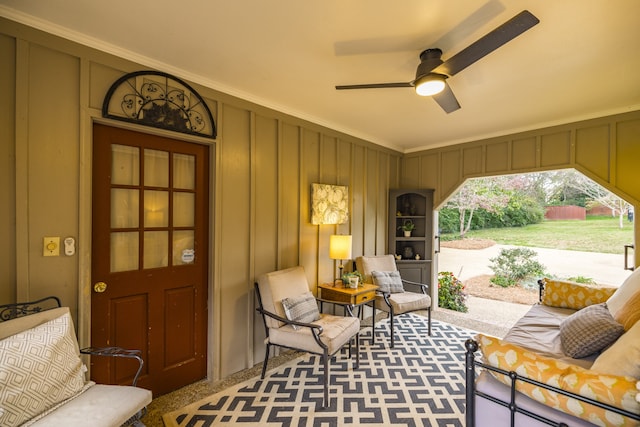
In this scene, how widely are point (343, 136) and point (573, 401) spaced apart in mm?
3268

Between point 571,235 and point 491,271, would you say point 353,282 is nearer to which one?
point 491,271

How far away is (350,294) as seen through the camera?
2939mm

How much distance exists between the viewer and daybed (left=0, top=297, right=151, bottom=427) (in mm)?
1249

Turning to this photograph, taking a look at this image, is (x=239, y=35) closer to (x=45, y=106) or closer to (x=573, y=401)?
(x=45, y=106)

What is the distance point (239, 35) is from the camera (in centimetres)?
182

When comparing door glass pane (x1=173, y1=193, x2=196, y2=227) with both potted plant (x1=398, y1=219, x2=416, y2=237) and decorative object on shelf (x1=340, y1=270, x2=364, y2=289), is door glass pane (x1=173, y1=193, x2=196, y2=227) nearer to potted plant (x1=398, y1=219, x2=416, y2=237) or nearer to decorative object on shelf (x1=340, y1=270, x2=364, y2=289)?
decorative object on shelf (x1=340, y1=270, x2=364, y2=289)

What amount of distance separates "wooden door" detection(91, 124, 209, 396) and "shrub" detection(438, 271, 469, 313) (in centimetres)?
390

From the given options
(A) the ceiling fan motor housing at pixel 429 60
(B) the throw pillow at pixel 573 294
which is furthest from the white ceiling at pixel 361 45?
(B) the throw pillow at pixel 573 294

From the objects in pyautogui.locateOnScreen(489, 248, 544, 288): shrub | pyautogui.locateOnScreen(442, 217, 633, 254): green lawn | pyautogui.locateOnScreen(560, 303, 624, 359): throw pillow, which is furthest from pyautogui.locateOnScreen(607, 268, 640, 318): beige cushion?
pyautogui.locateOnScreen(442, 217, 633, 254): green lawn

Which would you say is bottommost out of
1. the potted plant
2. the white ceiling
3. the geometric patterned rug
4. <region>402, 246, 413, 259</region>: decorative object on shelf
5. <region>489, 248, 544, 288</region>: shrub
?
the geometric patterned rug

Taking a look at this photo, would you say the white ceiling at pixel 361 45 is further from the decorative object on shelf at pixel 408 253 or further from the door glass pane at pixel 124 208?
the decorative object on shelf at pixel 408 253

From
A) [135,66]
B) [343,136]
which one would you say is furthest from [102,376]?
[343,136]

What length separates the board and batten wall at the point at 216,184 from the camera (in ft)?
5.48

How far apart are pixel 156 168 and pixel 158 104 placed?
503 mm
